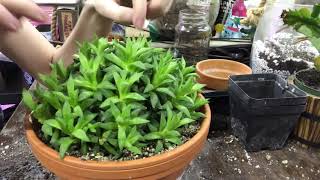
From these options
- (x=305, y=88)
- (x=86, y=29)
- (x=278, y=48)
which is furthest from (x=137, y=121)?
(x=278, y=48)

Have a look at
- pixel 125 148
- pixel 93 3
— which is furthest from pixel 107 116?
pixel 93 3

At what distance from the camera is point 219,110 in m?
0.66

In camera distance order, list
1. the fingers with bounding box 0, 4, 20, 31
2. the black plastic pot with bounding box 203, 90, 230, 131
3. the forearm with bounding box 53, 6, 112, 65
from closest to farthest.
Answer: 1. the fingers with bounding box 0, 4, 20, 31
2. the forearm with bounding box 53, 6, 112, 65
3. the black plastic pot with bounding box 203, 90, 230, 131

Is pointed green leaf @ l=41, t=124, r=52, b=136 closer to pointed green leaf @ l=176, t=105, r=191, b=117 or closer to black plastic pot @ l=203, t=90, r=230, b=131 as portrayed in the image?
pointed green leaf @ l=176, t=105, r=191, b=117

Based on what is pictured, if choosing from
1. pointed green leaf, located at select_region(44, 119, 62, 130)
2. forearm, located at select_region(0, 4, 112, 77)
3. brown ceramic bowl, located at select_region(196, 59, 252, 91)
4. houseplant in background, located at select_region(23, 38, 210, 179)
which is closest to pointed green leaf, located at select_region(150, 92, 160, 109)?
houseplant in background, located at select_region(23, 38, 210, 179)

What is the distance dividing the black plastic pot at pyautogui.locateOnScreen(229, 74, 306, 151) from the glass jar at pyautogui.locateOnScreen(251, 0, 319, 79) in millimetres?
98

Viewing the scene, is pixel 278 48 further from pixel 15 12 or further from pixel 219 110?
pixel 15 12

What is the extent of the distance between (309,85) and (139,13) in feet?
1.31

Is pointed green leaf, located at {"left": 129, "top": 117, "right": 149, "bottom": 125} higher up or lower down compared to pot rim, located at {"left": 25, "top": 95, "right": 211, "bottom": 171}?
higher up

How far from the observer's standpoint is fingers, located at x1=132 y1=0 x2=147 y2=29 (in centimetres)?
36

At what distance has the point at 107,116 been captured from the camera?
36 cm

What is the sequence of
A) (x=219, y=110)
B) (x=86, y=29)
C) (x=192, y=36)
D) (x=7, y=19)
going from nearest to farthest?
(x=7, y=19), (x=86, y=29), (x=219, y=110), (x=192, y=36)

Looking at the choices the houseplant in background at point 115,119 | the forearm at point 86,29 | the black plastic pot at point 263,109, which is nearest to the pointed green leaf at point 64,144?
the houseplant in background at point 115,119

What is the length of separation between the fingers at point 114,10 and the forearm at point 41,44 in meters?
0.07
